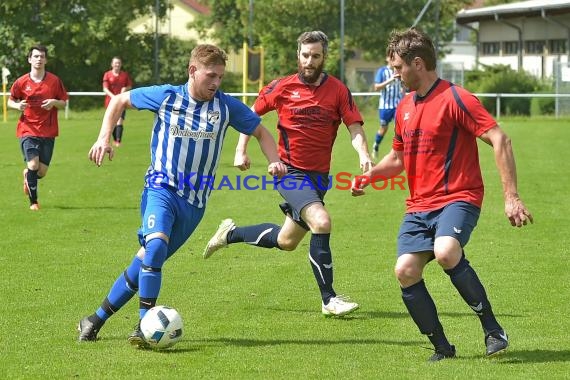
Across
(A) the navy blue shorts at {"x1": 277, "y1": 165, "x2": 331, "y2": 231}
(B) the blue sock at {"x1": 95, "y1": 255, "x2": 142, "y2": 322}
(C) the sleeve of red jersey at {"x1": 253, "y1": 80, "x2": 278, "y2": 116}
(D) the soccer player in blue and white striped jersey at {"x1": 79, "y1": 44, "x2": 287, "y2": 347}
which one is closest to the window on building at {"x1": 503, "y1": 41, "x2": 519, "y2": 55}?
(C) the sleeve of red jersey at {"x1": 253, "y1": 80, "x2": 278, "y2": 116}

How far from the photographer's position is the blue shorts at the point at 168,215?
705cm

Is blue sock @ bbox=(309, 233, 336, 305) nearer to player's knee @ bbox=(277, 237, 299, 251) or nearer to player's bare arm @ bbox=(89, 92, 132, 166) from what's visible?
player's knee @ bbox=(277, 237, 299, 251)

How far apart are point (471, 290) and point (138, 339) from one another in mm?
2055

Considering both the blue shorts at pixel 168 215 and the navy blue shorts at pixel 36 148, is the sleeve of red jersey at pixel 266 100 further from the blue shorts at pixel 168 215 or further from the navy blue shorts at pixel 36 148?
the navy blue shorts at pixel 36 148

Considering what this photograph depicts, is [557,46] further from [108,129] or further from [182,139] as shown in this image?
[108,129]

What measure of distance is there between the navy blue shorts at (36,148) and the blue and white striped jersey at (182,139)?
820 centimetres

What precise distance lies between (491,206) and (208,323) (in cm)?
818

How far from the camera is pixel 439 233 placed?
255 inches

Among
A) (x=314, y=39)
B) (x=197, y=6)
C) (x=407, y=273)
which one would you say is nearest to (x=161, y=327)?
(x=407, y=273)

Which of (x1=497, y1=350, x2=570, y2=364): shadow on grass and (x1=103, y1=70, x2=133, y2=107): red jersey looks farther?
(x1=103, y1=70, x2=133, y2=107): red jersey

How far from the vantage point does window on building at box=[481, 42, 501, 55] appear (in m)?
56.0

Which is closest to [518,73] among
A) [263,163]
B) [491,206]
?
[263,163]

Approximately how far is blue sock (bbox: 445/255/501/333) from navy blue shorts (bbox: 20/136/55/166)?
9.68 meters

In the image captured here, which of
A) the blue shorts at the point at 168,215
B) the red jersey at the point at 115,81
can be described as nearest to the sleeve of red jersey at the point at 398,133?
the blue shorts at the point at 168,215
